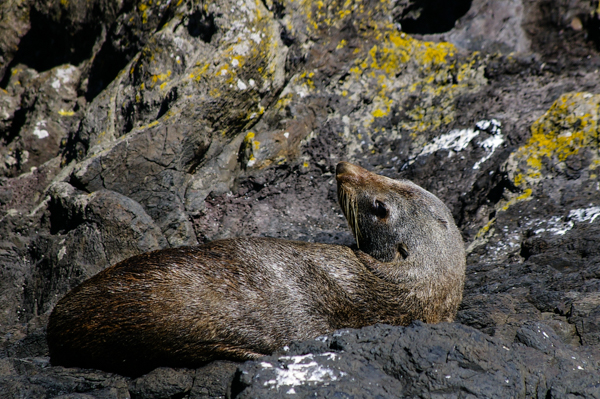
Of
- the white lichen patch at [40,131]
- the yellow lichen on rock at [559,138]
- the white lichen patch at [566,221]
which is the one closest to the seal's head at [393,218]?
the white lichen patch at [566,221]

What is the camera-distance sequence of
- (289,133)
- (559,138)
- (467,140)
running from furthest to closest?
(289,133) < (467,140) < (559,138)

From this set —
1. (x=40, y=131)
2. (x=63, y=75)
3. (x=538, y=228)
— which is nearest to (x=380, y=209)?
(x=538, y=228)

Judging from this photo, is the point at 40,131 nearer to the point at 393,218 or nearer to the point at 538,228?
the point at 393,218

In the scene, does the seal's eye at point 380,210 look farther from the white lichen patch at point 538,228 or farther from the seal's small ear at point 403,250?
the white lichen patch at point 538,228

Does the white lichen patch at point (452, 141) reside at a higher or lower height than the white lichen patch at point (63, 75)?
lower

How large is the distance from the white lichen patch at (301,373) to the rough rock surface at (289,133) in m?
0.95

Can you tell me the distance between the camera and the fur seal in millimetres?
3293

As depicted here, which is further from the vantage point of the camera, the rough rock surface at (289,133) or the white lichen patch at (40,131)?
the white lichen patch at (40,131)

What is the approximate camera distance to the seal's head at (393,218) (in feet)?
13.9

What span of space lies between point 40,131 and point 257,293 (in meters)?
4.27

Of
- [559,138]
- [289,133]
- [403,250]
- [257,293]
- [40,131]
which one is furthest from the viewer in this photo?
[40,131]

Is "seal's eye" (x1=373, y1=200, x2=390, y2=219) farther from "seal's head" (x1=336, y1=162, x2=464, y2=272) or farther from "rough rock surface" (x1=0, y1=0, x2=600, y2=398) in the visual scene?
"rough rock surface" (x1=0, y1=0, x2=600, y2=398)

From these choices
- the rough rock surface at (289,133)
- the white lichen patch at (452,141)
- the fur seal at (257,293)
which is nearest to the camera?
the fur seal at (257,293)

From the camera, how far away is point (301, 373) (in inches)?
99.5
